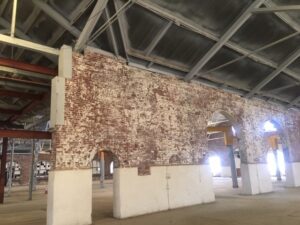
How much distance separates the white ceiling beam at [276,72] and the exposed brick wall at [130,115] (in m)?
1.80

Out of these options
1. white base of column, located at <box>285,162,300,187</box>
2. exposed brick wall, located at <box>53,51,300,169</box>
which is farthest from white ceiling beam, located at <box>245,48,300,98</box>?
white base of column, located at <box>285,162,300,187</box>

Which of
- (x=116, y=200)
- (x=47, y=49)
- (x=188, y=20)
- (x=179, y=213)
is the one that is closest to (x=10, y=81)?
(x=47, y=49)

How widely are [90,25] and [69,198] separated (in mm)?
4731

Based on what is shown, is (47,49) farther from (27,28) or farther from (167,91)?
(167,91)

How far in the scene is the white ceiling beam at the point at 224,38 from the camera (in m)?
7.88

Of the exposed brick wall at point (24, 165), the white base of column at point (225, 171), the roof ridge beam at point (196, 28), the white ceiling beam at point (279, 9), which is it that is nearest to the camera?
the white ceiling beam at point (279, 9)

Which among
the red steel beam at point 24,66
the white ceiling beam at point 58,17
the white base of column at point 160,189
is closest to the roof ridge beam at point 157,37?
the white ceiling beam at point 58,17

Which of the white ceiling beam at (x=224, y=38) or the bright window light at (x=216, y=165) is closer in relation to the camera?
the white ceiling beam at (x=224, y=38)

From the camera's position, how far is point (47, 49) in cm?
727

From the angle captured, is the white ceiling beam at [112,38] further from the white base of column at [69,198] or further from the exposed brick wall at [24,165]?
the exposed brick wall at [24,165]

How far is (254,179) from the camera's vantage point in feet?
40.6

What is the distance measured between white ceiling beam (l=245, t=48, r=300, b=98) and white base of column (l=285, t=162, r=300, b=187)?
555 centimetres

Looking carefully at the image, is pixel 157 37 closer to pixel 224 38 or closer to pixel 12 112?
pixel 224 38

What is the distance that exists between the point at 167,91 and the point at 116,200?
4430 mm
